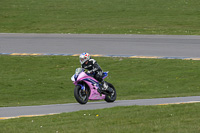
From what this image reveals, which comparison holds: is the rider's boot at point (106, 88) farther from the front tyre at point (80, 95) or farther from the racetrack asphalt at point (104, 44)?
the racetrack asphalt at point (104, 44)

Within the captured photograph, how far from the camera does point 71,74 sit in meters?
23.2

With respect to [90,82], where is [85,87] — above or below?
below

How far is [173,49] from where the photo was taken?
27500 mm

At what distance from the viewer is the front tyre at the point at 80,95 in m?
14.5

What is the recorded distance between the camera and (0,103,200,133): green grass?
9547 millimetres

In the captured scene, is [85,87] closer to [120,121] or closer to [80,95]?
[80,95]
